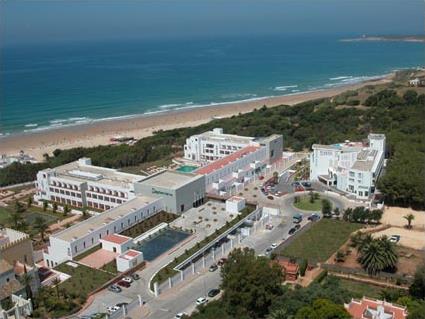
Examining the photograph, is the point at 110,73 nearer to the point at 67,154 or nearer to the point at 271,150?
the point at 67,154

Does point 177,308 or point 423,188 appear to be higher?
point 423,188

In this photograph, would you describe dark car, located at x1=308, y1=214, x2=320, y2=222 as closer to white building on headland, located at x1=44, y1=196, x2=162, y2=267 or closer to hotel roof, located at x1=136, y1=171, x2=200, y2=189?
hotel roof, located at x1=136, y1=171, x2=200, y2=189

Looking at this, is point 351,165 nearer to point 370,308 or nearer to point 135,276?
point 370,308

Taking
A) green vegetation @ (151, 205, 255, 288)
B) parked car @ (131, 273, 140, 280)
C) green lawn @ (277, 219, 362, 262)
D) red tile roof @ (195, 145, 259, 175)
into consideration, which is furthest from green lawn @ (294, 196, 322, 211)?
parked car @ (131, 273, 140, 280)

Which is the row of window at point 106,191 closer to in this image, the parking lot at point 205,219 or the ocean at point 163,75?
the parking lot at point 205,219

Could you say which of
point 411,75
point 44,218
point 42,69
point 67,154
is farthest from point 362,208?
point 42,69

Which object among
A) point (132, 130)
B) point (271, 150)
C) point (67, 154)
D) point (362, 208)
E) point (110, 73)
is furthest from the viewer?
point (110, 73)
